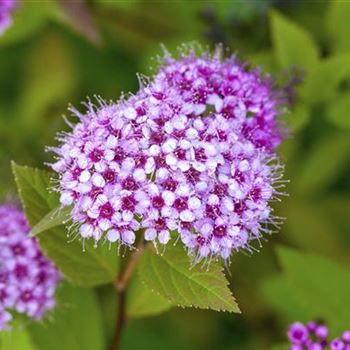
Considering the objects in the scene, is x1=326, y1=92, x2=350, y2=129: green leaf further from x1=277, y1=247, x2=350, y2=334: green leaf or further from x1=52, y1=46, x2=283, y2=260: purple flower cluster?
x1=52, y1=46, x2=283, y2=260: purple flower cluster

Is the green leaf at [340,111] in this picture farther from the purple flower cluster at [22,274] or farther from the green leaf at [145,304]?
the purple flower cluster at [22,274]

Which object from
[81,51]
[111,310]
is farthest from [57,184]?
[81,51]

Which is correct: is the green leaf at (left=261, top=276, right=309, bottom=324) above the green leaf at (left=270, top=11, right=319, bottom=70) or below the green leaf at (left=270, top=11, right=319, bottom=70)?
below

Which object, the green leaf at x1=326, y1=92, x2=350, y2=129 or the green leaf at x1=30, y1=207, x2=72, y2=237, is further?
the green leaf at x1=326, y1=92, x2=350, y2=129

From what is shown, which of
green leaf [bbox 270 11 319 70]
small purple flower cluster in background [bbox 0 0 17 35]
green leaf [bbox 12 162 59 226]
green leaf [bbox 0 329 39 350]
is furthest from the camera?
small purple flower cluster in background [bbox 0 0 17 35]

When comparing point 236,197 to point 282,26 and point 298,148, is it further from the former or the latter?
point 298,148

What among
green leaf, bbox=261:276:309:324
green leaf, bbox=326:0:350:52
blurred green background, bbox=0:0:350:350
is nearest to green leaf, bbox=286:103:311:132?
blurred green background, bbox=0:0:350:350
